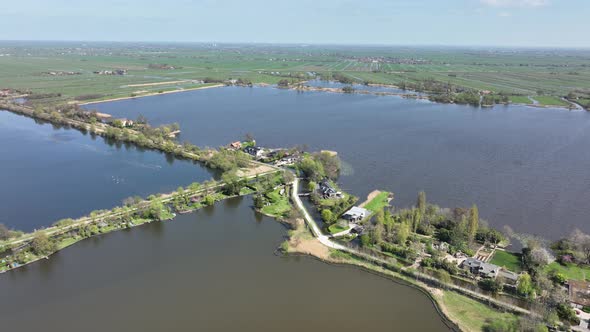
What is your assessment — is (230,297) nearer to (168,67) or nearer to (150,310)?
(150,310)

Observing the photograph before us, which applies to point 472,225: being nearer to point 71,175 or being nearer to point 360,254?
point 360,254

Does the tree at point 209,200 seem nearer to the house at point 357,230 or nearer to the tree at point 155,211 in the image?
the tree at point 155,211

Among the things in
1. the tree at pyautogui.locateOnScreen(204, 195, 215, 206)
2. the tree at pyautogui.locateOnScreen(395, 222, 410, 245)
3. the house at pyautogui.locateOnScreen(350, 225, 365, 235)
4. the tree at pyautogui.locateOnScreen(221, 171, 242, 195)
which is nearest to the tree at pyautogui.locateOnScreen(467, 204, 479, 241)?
the tree at pyautogui.locateOnScreen(395, 222, 410, 245)

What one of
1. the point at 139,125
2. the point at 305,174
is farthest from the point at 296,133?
the point at 139,125

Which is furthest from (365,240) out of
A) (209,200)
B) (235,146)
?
(235,146)

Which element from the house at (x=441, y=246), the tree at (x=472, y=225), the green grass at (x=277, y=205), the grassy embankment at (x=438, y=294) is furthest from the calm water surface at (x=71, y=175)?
the tree at (x=472, y=225)

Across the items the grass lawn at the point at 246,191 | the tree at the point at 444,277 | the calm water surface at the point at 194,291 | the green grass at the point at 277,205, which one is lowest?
the calm water surface at the point at 194,291
